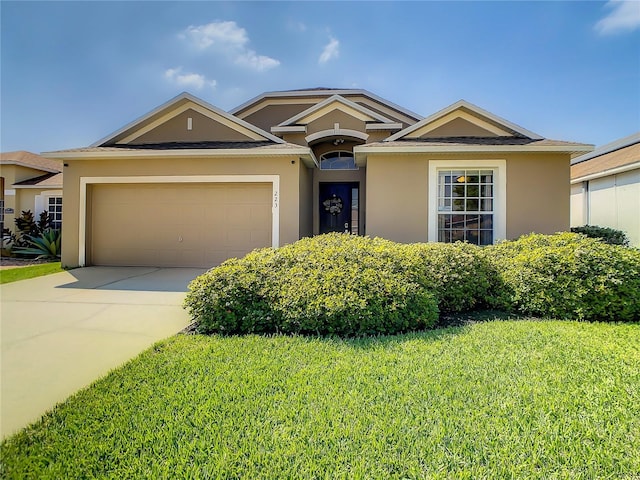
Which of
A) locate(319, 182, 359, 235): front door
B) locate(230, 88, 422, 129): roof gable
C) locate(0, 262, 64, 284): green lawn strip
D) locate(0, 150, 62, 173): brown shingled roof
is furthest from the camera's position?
locate(0, 150, 62, 173): brown shingled roof

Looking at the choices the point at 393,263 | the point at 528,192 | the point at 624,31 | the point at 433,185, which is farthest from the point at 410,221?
the point at 624,31

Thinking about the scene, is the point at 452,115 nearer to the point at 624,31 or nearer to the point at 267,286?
the point at 624,31

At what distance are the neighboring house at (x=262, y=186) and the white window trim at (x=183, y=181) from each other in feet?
0.10

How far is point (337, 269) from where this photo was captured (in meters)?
4.78

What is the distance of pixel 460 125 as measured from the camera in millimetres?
10242

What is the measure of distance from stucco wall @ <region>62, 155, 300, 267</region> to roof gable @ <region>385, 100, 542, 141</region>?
368 cm

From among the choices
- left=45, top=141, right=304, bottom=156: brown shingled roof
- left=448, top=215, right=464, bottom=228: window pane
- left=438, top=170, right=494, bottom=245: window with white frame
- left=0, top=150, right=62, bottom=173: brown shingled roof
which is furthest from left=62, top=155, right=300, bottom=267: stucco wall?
left=0, top=150, right=62, bottom=173: brown shingled roof

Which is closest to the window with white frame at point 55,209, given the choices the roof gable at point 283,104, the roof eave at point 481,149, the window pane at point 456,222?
the roof gable at point 283,104

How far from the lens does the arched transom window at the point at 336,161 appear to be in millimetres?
12586

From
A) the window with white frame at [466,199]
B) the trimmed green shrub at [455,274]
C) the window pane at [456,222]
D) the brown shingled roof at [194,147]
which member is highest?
the brown shingled roof at [194,147]

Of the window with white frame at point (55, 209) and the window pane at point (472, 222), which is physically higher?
the window with white frame at point (55, 209)

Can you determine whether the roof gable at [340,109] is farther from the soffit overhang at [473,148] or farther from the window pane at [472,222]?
the window pane at [472,222]

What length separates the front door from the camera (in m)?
12.5

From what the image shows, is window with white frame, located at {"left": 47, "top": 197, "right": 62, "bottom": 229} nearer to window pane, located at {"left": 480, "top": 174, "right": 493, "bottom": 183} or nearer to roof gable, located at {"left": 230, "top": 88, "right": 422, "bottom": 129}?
roof gable, located at {"left": 230, "top": 88, "right": 422, "bottom": 129}
